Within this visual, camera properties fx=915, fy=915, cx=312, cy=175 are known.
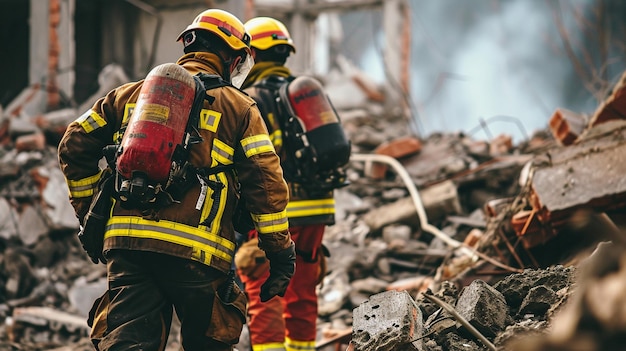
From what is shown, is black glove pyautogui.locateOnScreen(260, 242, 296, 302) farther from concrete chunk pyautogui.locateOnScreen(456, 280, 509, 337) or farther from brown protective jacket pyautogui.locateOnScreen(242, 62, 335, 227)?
brown protective jacket pyautogui.locateOnScreen(242, 62, 335, 227)

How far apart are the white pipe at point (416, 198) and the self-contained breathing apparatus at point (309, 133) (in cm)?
166

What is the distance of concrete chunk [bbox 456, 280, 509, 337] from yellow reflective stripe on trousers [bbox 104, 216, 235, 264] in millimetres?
1089

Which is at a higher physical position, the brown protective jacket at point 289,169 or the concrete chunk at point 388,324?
the brown protective jacket at point 289,169

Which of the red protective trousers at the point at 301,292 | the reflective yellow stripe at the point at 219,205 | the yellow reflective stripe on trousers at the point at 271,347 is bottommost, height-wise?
the yellow reflective stripe on trousers at the point at 271,347

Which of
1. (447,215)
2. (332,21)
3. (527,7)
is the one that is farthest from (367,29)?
(447,215)

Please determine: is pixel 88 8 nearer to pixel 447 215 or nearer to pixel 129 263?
pixel 447 215

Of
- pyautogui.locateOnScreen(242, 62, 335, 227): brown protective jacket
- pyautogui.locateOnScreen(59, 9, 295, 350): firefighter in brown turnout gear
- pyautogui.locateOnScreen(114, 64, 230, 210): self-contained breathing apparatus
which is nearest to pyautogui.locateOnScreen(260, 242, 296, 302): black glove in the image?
pyautogui.locateOnScreen(59, 9, 295, 350): firefighter in brown turnout gear

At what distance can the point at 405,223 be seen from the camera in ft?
28.6

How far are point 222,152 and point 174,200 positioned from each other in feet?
0.93

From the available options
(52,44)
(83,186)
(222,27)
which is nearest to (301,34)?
(52,44)

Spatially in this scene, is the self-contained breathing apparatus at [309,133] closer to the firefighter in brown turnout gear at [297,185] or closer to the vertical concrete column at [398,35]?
the firefighter in brown turnout gear at [297,185]

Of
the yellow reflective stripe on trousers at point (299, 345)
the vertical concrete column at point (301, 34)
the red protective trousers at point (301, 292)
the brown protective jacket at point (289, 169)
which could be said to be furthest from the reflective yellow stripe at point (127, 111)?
the vertical concrete column at point (301, 34)

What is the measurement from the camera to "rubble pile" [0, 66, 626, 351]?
392 centimetres

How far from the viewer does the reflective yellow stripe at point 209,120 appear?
143 inches
